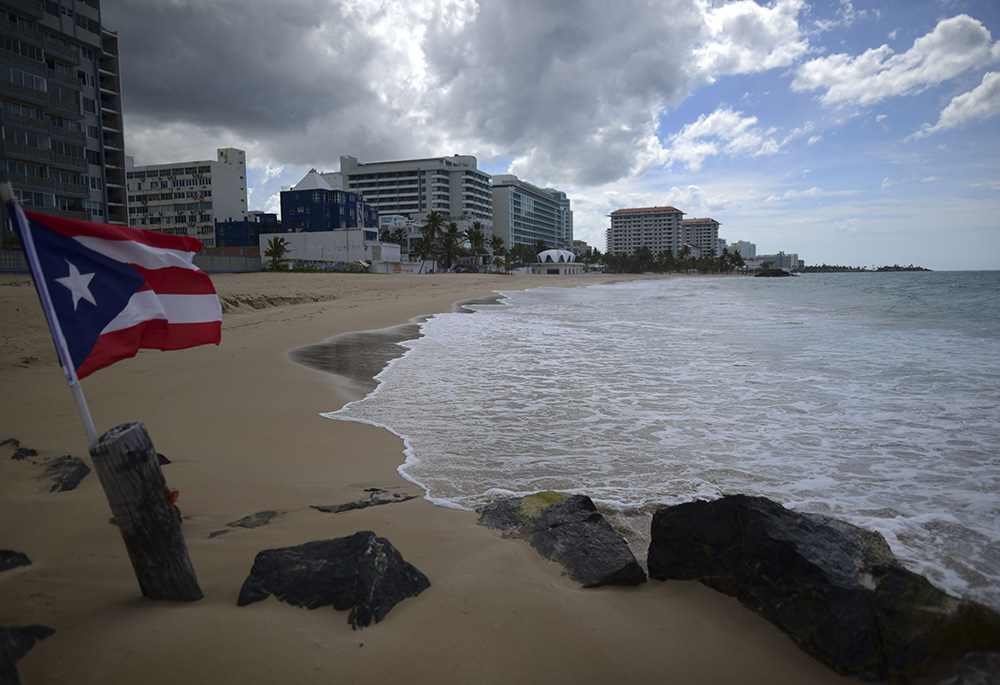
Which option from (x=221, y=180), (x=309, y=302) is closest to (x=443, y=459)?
(x=309, y=302)

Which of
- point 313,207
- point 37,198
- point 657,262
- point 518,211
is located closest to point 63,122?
point 37,198

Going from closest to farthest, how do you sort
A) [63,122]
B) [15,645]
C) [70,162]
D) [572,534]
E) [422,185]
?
[15,645], [572,534], [70,162], [63,122], [422,185]

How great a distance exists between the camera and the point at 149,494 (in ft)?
8.75

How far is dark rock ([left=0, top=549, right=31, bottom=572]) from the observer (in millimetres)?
3086

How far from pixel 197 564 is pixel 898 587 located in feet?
12.0

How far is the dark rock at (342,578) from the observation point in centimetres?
278

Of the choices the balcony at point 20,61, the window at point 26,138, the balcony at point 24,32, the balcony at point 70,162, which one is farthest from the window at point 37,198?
the balcony at point 24,32

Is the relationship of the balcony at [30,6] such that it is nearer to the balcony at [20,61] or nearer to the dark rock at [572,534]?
the balcony at [20,61]

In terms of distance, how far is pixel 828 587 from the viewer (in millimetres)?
2648

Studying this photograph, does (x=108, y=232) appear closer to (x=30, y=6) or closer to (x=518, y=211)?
(x=30, y=6)

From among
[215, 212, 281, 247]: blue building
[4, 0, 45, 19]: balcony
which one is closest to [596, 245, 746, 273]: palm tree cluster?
[215, 212, 281, 247]: blue building

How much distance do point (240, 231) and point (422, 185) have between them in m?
54.5

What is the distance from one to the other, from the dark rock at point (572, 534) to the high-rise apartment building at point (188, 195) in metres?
102

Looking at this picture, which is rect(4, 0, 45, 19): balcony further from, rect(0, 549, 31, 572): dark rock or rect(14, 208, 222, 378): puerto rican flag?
rect(0, 549, 31, 572): dark rock
